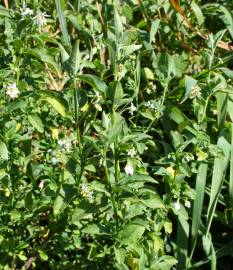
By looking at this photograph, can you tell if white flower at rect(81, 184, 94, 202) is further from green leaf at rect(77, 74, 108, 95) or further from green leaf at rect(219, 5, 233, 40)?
green leaf at rect(219, 5, 233, 40)

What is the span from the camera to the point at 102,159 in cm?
152

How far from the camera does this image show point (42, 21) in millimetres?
1815

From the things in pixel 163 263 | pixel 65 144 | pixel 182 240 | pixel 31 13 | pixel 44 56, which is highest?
pixel 31 13

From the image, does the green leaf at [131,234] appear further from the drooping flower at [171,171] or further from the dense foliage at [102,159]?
the drooping flower at [171,171]

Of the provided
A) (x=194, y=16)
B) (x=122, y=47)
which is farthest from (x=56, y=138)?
(x=194, y=16)

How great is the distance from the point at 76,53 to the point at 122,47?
15cm

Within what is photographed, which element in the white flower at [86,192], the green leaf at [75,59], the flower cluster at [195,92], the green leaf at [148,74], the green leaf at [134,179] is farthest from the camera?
the green leaf at [148,74]

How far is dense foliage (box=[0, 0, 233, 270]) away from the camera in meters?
1.59

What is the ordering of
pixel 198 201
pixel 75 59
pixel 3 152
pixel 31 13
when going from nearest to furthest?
pixel 75 59
pixel 3 152
pixel 31 13
pixel 198 201

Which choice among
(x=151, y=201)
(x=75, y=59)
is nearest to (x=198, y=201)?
(x=151, y=201)

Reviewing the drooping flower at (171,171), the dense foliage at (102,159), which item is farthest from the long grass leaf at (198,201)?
the drooping flower at (171,171)

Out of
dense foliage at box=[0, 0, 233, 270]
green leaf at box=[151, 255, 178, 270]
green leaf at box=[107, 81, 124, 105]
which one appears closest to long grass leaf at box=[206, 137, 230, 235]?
dense foliage at box=[0, 0, 233, 270]

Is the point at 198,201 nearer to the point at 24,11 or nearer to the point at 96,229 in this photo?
the point at 96,229

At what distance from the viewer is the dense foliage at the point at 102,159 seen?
1.59 metres
